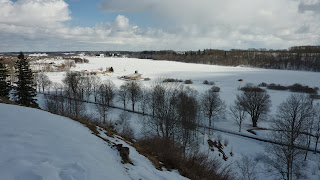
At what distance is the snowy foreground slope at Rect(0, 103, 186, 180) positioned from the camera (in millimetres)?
4790

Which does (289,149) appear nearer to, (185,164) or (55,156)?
(185,164)

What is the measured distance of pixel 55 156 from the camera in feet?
18.9

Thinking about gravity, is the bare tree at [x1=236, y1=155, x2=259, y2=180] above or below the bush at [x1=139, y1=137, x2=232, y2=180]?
below

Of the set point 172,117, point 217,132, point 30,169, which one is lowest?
point 217,132

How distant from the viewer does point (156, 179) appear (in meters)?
6.85

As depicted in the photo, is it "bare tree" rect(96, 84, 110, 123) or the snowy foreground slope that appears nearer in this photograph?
the snowy foreground slope

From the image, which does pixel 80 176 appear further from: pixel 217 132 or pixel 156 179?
pixel 217 132

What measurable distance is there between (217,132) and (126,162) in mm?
26065

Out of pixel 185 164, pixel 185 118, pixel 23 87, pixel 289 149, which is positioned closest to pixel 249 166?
pixel 289 149

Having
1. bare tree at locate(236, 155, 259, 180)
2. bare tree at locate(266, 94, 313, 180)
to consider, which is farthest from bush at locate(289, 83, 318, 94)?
bare tree at locate(236, 155, 259, 180)

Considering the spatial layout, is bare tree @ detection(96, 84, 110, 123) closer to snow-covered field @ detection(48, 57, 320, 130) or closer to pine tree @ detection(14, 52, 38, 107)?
pine tree @ detection(14, 52, 38, 107)

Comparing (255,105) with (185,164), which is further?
(255,105)

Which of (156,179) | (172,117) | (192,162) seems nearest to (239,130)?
(172,117)

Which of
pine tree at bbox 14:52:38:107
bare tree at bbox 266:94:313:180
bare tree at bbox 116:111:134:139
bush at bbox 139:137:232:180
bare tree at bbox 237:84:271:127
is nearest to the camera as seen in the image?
bush at bbox 139:137:232:180
